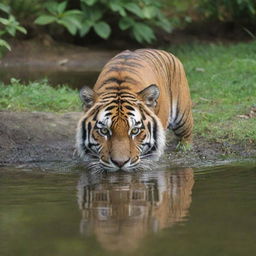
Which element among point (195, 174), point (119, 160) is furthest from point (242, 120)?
point (119, 160)

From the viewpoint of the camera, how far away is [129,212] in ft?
19.0

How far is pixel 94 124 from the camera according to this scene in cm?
699

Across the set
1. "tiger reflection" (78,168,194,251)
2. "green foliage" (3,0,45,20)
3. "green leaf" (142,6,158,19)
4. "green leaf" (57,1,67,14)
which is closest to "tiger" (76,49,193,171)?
"tiger reflection" (78,168,194,251)

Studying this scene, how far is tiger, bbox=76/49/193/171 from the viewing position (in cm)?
680

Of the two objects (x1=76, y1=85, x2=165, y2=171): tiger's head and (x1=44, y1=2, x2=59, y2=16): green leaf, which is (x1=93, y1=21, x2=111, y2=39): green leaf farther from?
(x1=76, y1=85, x2=165, y2=171): tiger's head

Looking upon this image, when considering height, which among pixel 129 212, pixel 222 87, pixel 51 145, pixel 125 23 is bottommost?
pixel 129 212

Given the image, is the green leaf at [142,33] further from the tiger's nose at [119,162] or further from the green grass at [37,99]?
the tiger's nose at [119,162]

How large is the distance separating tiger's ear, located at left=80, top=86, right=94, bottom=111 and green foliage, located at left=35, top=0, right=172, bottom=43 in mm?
6609

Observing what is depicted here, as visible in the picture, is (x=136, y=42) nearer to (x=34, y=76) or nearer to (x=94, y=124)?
(x=34, y=76)

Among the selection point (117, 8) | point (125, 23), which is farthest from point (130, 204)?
point (125, 23)

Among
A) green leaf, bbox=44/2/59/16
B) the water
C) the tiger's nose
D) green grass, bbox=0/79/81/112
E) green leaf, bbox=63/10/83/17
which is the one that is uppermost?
green leaf, bbox=44/2/59/16

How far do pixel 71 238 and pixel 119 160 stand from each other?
1.66m

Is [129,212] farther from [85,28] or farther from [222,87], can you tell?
[85,28]

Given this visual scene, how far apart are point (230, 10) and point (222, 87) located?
172 inches
